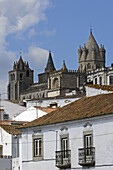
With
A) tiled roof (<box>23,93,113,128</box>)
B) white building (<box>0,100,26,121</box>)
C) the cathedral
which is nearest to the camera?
tiled roof (<box>23,93,113,128</box>)

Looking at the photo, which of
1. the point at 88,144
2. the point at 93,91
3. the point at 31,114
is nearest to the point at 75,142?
the point at 88,144

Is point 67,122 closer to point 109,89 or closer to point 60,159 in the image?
point 60,159

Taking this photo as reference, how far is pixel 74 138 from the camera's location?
2886cm

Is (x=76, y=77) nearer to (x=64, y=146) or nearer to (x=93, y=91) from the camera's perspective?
(x=93, y=91)

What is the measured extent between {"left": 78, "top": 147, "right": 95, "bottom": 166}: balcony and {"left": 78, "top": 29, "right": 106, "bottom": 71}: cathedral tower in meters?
148

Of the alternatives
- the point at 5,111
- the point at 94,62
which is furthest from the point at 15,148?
the point at 94,62

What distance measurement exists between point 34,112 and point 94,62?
406ft

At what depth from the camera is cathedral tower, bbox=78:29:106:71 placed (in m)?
177

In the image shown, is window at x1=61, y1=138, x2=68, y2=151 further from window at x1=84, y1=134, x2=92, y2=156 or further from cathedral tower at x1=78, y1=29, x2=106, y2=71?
cathedral tower at x1=78, y1=29, x2=106, y2=71

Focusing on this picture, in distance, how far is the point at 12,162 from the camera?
1521 inches

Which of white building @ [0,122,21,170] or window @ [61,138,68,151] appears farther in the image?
white building @ [0,122,21,170]

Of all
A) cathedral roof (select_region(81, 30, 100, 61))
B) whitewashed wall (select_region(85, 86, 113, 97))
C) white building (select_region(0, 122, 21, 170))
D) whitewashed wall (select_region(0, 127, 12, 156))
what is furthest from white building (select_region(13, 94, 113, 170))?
cathedral roof (select_region(81, 30, 100, 61))

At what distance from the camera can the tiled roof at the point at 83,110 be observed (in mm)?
27869

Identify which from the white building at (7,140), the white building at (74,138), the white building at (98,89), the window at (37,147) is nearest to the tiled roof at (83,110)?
the white building at (74,138)
